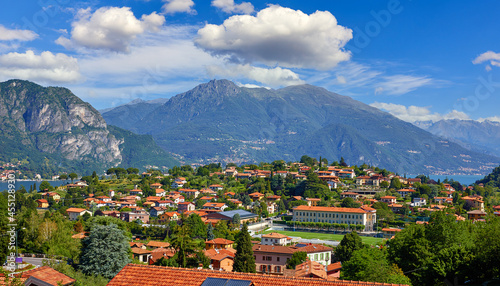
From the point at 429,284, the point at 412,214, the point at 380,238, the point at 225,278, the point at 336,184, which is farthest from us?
the point at 336,184

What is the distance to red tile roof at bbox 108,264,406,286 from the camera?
13758mm

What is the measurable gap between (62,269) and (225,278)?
38.7 feet

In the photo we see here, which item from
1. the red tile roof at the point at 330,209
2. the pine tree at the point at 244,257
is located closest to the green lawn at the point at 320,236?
the red tile roof at the point at 330,209

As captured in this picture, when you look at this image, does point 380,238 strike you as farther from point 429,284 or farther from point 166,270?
point 166,270

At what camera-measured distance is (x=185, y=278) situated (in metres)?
14.3

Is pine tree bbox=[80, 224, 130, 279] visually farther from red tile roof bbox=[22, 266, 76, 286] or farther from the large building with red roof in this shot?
the large building with red roof

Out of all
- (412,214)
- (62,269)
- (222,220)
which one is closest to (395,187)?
(412,214)

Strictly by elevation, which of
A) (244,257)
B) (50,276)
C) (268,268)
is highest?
(50,276)

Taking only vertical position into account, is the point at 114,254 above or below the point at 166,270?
below

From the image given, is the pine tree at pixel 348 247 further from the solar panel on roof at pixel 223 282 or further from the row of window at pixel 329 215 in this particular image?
the solar panel on roof at pixel 223 282

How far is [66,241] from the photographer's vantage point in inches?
1542

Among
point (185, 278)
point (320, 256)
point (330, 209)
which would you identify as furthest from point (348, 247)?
point (330, 209)

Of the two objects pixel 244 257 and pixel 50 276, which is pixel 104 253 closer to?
pixel 50 276

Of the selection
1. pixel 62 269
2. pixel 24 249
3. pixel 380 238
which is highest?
pixel 62 269
